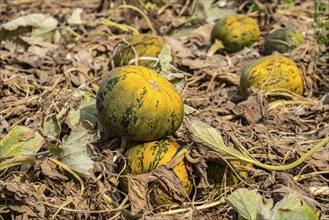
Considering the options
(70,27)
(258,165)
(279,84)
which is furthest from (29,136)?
(70,27)

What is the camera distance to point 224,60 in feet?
16.8

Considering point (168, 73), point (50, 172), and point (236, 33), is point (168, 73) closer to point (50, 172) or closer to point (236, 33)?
point (50, 172)

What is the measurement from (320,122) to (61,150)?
1.72 m

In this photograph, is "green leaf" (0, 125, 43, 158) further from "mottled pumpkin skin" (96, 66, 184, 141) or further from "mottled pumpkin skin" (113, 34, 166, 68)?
"mottled pumpkin skin" (113, 34, 166, 68)

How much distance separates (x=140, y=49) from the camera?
4.56 metres

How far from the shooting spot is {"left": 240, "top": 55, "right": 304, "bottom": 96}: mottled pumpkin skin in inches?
166

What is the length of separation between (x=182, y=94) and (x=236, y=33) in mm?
1078

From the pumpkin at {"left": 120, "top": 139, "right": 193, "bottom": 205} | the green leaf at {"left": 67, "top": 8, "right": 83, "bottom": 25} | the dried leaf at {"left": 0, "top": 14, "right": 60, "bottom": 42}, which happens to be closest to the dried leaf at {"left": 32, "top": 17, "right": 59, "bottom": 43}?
the dried leaf at {"left": 0, "top": 14, "right": 60, "bottom": 42}

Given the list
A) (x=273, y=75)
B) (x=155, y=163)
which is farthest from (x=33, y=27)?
(x=155, y=163)

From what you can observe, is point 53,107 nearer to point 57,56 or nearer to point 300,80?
point 57,56

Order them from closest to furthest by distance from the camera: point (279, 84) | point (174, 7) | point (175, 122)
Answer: point (175, 122), point (279, 84), point (174, 7)

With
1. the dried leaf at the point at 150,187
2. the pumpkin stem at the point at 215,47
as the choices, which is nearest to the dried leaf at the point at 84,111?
the dried leaf at the point at 150,187

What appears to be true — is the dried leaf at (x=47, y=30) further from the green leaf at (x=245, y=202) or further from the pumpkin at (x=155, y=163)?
the green leaf at (x=245, y=202)

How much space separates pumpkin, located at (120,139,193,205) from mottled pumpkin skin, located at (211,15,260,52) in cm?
→ 221
